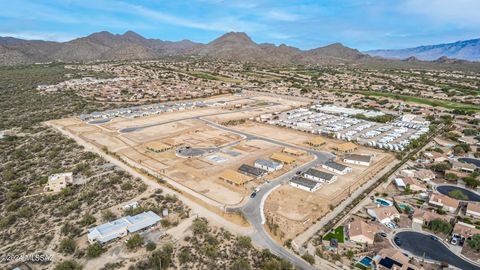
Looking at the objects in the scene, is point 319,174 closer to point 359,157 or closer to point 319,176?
point 319,176

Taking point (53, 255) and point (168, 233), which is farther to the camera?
point (168, 233)

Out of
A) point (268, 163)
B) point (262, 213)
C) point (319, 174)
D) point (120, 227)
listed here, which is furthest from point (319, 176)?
point (120, 227)

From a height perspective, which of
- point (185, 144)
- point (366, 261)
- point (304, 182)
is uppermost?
point (304, 182)

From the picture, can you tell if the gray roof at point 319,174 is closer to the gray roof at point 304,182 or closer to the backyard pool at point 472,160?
the gray roof at point 304,182

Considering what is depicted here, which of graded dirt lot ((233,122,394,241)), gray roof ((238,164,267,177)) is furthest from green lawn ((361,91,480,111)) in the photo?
gray roof ((238,164,267,177))

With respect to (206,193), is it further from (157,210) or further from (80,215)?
(80,215)

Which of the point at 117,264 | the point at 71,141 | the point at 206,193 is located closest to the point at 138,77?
the point at 71,141
